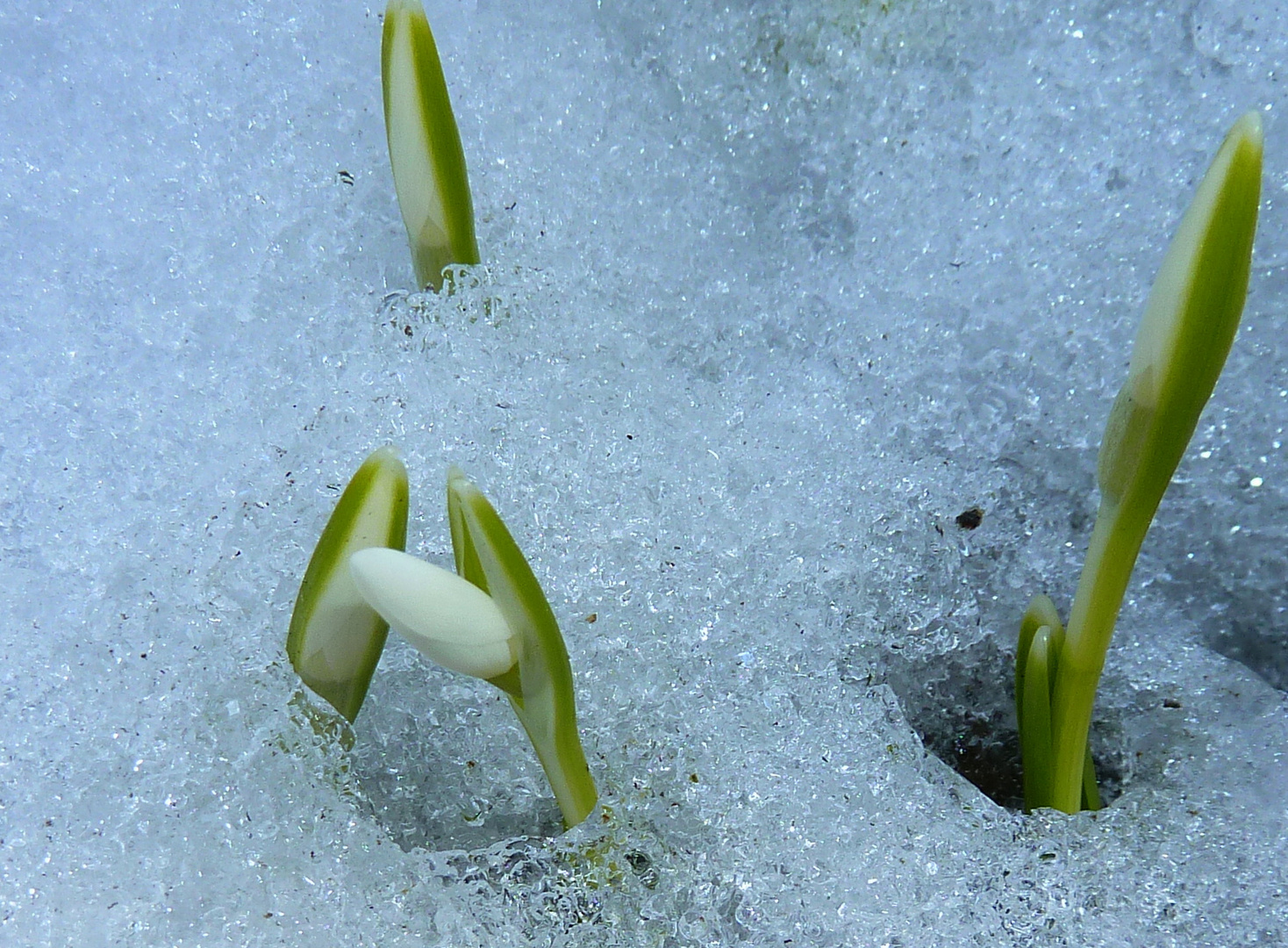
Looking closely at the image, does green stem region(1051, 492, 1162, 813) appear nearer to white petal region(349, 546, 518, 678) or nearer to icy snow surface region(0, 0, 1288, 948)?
icy snow surface region(0, 0, 1288, 948)

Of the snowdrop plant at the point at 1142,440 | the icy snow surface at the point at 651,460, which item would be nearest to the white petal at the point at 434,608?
the icy snow surface at the point at 651,460

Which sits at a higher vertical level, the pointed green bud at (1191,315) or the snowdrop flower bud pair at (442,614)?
Result: the pointed green bud at (1191,315)

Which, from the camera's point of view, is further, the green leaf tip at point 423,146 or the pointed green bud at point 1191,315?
the green leaf tip at point 423,146

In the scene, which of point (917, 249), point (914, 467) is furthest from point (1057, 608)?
point (917, 249)

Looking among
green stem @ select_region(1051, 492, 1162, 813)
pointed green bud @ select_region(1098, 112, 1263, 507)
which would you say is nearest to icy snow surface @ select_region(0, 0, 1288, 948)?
green stem @ select_region(1051, 492, 1162, 813)

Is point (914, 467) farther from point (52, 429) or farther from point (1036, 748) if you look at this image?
point (52, 429)

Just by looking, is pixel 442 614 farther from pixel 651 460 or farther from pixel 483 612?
pixel 651 460

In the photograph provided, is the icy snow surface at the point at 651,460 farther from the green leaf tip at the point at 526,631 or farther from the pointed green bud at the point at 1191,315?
the pointed green bud at the point at 1191,315
